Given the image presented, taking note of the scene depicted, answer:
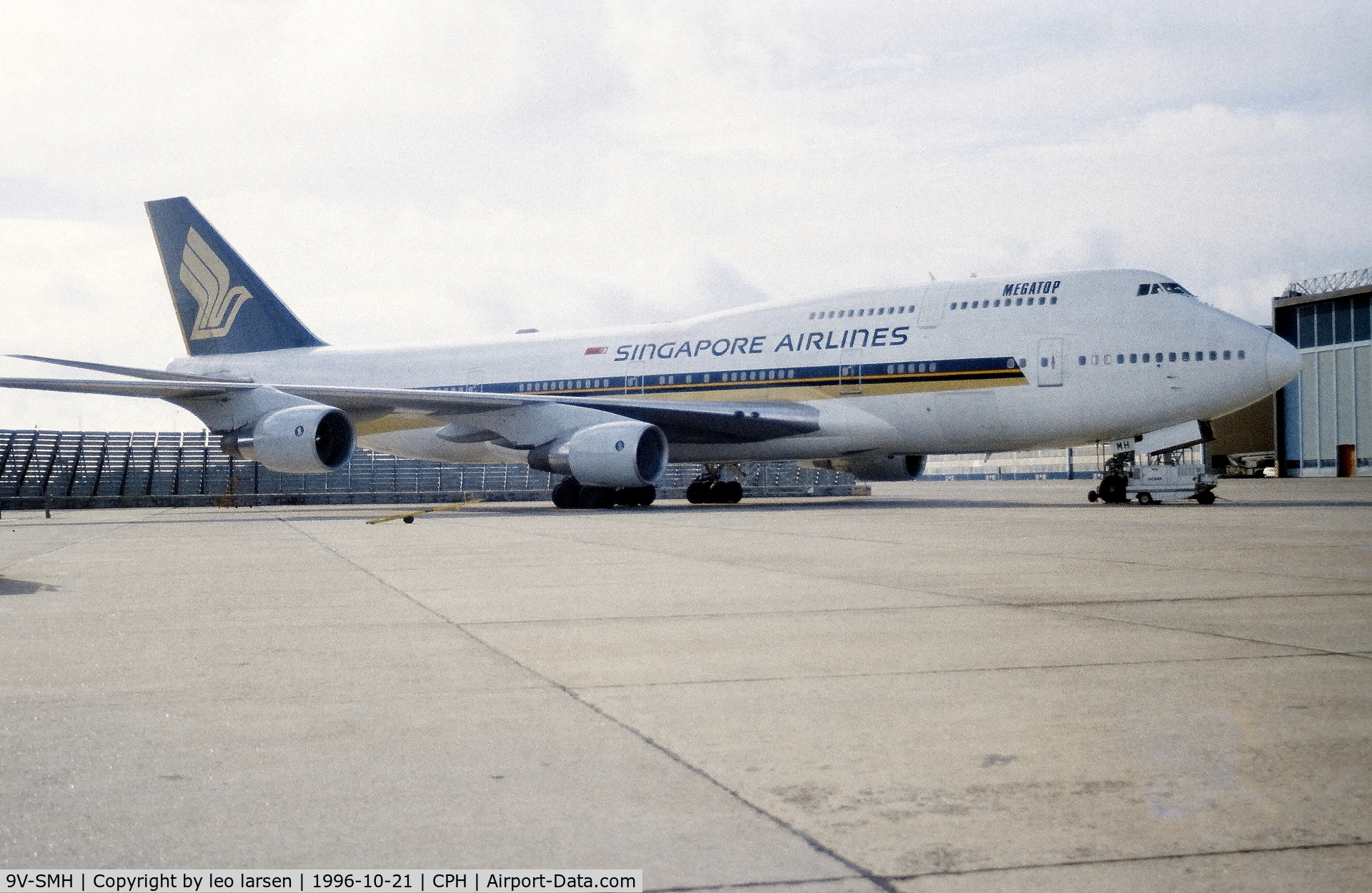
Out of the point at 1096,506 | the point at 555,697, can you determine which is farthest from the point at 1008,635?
the point at 1096,506

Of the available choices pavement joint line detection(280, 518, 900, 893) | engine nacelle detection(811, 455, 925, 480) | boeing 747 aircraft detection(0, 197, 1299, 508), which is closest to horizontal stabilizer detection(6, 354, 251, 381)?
boeing 747 aircraft detection(0, 197, 1299, 508)

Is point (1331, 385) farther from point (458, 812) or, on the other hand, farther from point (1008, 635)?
point (458, 812)

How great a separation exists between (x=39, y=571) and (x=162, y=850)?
25.5 ft

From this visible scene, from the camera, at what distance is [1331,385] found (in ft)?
167

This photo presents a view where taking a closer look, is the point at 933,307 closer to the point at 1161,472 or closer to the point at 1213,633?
the point at 1161,472

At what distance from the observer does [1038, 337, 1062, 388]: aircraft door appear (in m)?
19.5

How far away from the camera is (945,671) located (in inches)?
174

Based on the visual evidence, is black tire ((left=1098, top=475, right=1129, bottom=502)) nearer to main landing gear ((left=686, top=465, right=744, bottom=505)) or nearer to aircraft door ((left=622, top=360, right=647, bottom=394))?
main landing gear ((left=686, top=465, right=744, bottom=505))

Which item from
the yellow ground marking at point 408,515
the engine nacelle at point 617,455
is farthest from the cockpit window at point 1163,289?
the yellow ground marking at point 408,515

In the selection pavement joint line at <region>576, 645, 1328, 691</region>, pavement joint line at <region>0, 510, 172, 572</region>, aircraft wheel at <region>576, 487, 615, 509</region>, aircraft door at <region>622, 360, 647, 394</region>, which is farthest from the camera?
aircraft door at <region>622, 360, 647, 394</region>

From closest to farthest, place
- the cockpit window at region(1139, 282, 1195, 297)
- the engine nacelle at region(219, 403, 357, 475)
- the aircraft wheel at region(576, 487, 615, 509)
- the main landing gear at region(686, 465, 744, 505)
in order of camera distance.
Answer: the cockpit window at region(1139, 282, 1195, 297) → the engine nacelle at region(219, 403, 357, 475) → the aircraft wheel at region(576, 487, 615, 509) → the main landing gear at region(686, 465, 744, 505)

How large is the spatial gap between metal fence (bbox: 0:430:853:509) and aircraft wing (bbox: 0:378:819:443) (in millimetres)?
11181

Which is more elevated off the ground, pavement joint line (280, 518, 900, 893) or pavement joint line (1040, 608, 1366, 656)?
pavement joint line (1040, 608, 1366, 656)

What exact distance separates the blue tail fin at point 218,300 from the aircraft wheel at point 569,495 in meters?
8.94
